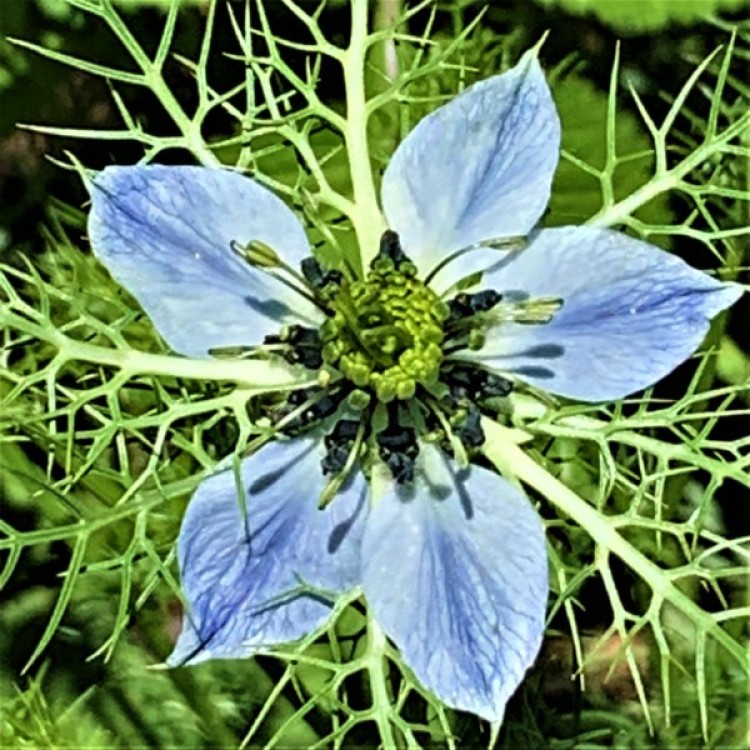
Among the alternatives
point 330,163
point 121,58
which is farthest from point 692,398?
point 121,58

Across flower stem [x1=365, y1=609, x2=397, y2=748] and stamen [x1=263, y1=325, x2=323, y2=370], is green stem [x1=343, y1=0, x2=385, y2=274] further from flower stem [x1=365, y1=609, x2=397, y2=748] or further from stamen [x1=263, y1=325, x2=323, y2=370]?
flower stem [x1=365, y1=609, x2=397, y2=748]

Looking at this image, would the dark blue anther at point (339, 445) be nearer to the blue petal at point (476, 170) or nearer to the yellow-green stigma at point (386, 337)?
the yellow-green stigma at point (386, 337)

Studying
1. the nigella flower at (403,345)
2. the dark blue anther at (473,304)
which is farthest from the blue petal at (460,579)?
Answer: the dark blue anther at (473,304)

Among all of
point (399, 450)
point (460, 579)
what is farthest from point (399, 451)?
point (460, 579)

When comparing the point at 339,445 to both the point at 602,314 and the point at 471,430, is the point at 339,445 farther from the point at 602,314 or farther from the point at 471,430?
the point at 602,314

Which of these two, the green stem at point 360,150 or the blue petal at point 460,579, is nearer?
the blue petal at point 460,579

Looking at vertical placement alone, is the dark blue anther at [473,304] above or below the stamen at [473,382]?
above

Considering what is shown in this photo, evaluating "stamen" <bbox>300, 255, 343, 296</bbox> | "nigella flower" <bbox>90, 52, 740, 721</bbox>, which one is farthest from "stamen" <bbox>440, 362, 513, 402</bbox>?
"stamen" <bbox>300, 255, 343, 296</bbox>
